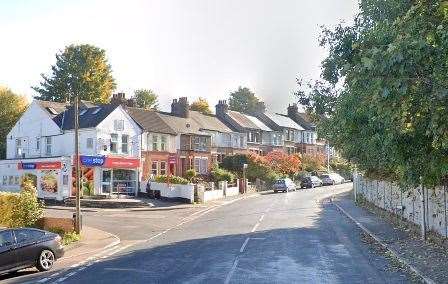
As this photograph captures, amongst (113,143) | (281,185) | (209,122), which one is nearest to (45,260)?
(113,143)

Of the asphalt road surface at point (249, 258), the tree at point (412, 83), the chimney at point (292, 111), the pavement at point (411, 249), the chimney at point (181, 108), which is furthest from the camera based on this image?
the chimney at point (292, 111)

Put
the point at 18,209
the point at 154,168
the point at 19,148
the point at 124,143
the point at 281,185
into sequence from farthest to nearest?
the point at 281,185 → the point at 154,168 → the point at 19,148 → the point at 124,143 → the point at 18,209

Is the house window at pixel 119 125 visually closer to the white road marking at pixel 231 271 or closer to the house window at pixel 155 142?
the house window at pixel 155 142

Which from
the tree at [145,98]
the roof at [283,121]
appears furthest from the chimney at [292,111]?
the tree at [145,98]

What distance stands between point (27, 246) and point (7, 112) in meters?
57.8

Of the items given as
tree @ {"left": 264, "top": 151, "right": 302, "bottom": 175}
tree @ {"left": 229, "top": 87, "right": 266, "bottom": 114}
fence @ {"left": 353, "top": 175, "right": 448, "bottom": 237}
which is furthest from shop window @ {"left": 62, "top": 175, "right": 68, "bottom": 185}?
tree @ {"left": 229, "top": 87, "right": 266, "bottom": 114}

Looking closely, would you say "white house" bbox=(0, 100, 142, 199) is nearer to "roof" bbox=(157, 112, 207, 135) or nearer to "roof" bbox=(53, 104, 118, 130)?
"roof" bbox=(53, 104, 118, 130)

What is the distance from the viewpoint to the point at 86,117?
166 ft

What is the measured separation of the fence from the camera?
66.1 feet

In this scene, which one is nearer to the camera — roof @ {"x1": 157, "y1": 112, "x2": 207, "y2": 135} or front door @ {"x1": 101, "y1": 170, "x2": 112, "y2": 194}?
front door @ {"x1": 101, "y1": 170, "x2": 112, "y2": 194}

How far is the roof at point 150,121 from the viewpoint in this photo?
180ft

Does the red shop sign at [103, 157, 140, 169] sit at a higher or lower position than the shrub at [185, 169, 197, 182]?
higher

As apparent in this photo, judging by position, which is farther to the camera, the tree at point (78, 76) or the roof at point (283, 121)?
the roof at point (283, 121)

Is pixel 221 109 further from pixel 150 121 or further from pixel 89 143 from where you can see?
pixel 89 143
